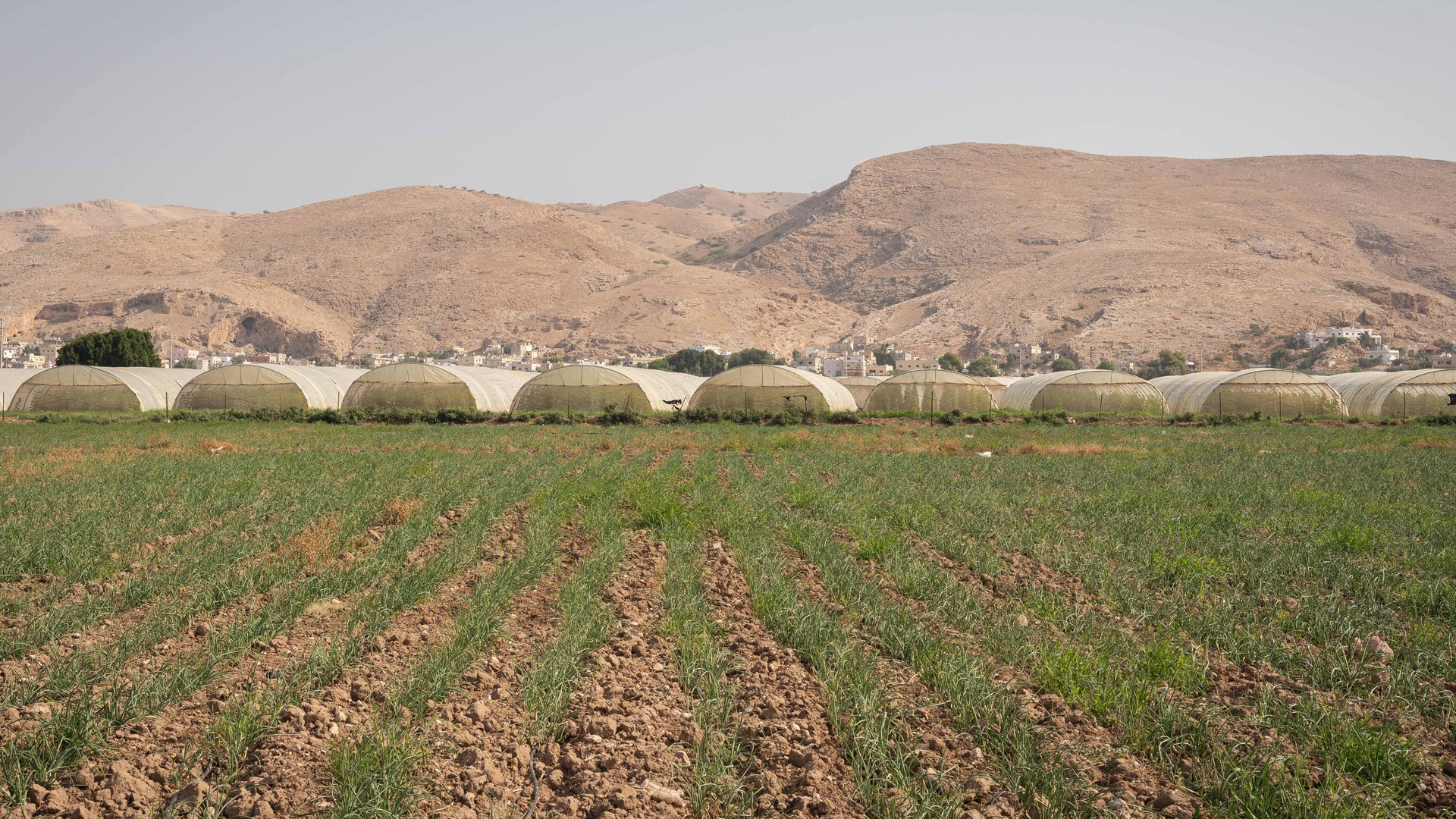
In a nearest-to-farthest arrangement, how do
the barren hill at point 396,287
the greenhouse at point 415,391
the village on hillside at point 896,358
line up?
the greenhouse at point 415,391 → the village on hillside at point 896,358 → the barren hill at point 396,287

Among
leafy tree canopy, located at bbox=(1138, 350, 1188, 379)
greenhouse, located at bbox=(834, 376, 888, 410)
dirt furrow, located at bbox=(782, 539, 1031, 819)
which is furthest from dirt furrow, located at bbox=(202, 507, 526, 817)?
leafy tree canopy, located at bbox=(1138, 350, 1188, 379)

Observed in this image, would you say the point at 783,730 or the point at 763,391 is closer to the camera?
the point at 783,730

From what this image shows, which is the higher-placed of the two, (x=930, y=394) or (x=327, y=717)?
(x=930, y=394)

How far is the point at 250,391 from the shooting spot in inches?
1567

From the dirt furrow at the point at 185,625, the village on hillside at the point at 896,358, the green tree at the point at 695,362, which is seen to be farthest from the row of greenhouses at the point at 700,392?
the green tree at the point at 695,362

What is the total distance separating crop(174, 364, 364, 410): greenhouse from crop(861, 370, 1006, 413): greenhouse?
2361 centimetres

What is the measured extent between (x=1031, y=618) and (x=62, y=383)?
43.3 metres

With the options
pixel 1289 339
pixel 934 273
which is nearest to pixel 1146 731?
pixel 1289 339

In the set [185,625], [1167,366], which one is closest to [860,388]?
[185,625]

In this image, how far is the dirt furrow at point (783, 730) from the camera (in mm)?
4730

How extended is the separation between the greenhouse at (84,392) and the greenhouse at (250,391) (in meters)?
1.97

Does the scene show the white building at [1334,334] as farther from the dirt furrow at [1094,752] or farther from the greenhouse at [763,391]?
the dirt furrow at [1094,752]

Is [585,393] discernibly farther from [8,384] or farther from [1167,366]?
[1167,366]

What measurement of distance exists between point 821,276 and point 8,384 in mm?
154894
